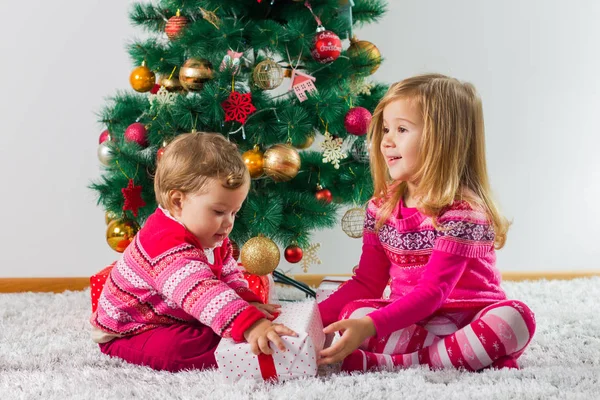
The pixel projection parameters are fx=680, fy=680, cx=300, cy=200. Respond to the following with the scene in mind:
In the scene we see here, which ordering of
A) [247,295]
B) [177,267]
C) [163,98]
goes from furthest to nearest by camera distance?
[163,98] → [247,295] → [177,267]

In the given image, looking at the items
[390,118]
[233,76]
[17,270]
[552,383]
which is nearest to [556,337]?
[552,383]

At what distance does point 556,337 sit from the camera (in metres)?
1.54

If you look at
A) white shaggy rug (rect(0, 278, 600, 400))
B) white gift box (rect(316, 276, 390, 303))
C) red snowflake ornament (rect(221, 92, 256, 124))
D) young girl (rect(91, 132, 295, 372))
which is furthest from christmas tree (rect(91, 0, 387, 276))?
white shaggy rug (rect(0, 278, 600, 400))

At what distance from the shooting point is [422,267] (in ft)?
4.40

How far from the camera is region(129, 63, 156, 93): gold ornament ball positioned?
5.79ft

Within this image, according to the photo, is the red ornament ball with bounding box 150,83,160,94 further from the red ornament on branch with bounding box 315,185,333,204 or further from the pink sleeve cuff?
the pink sleeve cuff

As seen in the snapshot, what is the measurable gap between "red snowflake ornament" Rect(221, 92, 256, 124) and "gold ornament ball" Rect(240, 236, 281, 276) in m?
0.29

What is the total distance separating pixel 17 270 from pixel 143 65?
96 cm

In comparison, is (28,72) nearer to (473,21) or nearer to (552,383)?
(473,21)

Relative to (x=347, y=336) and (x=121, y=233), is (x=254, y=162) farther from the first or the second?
(x=347, y=336)

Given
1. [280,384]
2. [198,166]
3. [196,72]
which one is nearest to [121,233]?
[196,72]

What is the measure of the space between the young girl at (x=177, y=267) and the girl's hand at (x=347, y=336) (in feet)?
0.54

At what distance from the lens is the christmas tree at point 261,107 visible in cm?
164

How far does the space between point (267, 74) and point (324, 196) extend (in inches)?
14.2
